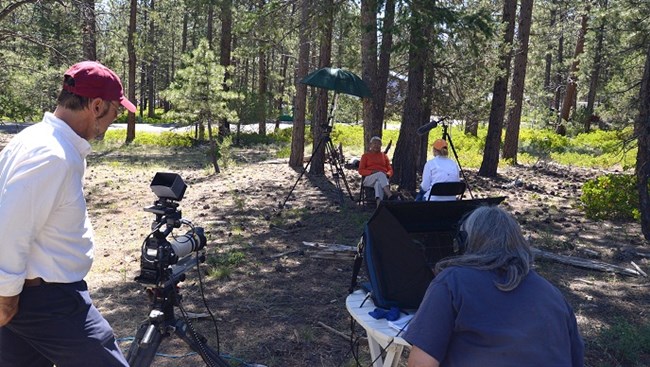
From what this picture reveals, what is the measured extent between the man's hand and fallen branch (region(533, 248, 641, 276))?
5.86 meters

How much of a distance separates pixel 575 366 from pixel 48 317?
1992 mm

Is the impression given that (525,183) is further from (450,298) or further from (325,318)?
(450,298)

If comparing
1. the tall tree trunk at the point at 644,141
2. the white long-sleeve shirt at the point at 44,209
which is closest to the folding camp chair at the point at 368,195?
the tall tree trunk at the point at 644,141

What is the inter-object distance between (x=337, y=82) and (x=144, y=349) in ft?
23.6

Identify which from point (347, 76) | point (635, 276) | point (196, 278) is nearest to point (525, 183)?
point (347, 76)

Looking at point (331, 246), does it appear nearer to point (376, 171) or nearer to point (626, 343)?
point (376, 171)

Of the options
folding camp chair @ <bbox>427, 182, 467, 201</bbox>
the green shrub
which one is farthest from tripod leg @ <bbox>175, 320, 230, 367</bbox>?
the green shrub

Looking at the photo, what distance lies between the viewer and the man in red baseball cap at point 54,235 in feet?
6.79

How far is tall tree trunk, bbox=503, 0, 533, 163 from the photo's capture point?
47.9ft

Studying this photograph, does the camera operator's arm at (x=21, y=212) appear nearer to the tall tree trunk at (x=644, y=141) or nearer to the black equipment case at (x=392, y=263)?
the black equipment case at (x=392, y=263)

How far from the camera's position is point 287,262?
6.55 meters

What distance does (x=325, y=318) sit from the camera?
4883 mm

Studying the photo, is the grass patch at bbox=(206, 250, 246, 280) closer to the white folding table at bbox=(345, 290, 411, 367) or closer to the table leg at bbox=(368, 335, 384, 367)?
the white folding table at bbox=(345, 290, 411, 367)

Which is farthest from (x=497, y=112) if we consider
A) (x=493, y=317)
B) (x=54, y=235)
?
(x=54, y=235)
